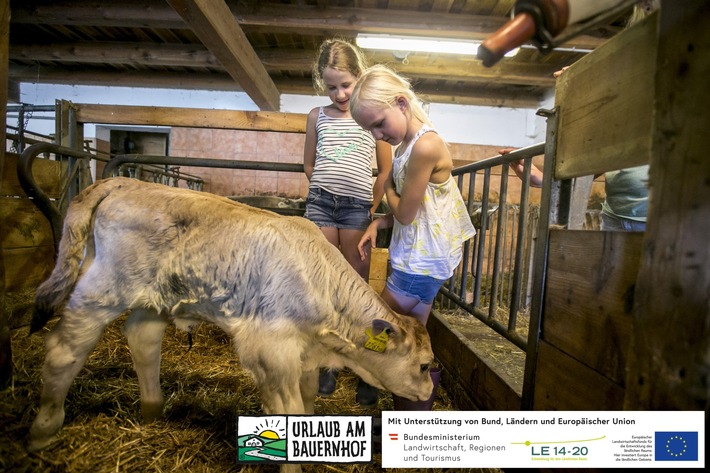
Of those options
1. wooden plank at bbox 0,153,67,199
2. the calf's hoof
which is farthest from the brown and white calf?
wooden plank at bbox 0,153,67,199

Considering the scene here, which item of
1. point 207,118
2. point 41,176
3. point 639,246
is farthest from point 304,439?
point 41,176

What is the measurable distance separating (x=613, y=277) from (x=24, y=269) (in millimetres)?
5014

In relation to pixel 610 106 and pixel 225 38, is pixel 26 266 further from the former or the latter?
pixel 610 106

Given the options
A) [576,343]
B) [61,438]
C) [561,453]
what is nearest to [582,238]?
[576,343]

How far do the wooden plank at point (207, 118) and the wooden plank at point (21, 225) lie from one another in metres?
1.07

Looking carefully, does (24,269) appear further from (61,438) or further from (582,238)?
(582,238)

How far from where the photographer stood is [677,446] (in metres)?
0.93

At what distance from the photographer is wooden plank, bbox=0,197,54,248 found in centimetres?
363

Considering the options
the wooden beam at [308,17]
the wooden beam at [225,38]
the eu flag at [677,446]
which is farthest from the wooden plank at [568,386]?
the wooden beam at [308,17]

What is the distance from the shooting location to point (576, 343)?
139 cm

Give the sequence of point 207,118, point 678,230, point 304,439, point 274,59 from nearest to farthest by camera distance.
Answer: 1. point 678,230
2. point 304,439
3. point 207,118
4. point 274,59

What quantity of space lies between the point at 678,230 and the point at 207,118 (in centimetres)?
423

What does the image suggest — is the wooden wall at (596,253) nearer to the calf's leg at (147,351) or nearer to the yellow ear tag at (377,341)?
the yellow ear tag at (377,341)

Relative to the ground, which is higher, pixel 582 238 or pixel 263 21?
pixel 263 21
